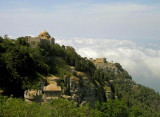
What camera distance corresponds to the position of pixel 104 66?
489 feet

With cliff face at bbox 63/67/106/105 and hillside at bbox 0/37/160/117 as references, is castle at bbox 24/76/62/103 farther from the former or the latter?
cliff face at bbox 63/67/106/105

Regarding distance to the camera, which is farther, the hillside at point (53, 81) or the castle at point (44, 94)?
the castle at point (44, 94)

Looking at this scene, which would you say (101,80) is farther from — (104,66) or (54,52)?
(104,66)

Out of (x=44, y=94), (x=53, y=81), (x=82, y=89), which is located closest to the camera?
(x=44, y=94)

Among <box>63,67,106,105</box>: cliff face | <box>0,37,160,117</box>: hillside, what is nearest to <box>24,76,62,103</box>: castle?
<box>0,37,160,117</box>: hillside

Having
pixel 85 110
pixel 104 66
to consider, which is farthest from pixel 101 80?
pixel 104 66

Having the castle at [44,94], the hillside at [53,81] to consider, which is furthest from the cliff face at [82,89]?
the castle at [44,94]

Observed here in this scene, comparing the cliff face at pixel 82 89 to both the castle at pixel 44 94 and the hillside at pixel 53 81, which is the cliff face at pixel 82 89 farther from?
the castle at pixel 44 94

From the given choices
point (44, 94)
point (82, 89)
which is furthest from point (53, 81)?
point (44, 94)

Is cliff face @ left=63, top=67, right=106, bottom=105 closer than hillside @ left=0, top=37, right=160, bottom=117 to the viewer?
No

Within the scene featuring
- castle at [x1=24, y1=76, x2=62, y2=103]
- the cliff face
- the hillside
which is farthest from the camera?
the cliff face

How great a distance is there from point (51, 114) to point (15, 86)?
1942cm

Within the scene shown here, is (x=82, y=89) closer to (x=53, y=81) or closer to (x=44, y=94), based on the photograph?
(x=53, y=81)

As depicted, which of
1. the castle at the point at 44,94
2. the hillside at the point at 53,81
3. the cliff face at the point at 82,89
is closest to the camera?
the hillside at the point at 53,81
